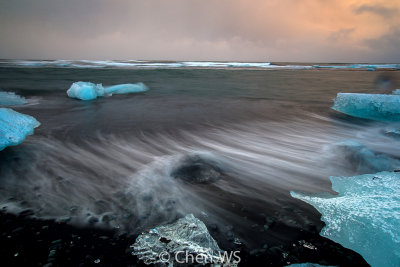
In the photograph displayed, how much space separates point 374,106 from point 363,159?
303 cm

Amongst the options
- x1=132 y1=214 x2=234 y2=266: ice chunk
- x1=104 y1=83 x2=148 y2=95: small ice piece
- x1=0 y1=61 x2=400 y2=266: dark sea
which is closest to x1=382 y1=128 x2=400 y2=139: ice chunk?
x1=0 y1=61 x2=400 y2=266: dark sea

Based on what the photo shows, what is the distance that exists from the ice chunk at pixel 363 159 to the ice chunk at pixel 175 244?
1832 mm

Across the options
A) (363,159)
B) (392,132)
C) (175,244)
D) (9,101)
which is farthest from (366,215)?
(9,101)

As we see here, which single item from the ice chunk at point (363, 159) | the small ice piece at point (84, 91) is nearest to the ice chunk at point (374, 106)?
the ice chunk at point (363, 159)

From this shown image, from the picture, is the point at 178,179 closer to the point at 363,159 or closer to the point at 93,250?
the point at 93,250

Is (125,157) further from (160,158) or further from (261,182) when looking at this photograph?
(261,182)

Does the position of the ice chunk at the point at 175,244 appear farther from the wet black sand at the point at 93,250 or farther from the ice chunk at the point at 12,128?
the ice chunk at the point at 12,128

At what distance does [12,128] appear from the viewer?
2328mm

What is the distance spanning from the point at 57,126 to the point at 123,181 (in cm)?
265

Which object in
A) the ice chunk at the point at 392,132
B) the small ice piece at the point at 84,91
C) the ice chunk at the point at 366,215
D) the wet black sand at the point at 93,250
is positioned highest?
the small ice piece at the point at 84,91

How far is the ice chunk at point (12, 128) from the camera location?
86.0 inches

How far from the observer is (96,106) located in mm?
5711

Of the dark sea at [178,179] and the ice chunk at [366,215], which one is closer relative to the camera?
the ice chunk at [366,215]

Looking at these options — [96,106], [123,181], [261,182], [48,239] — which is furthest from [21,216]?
[96,106]
